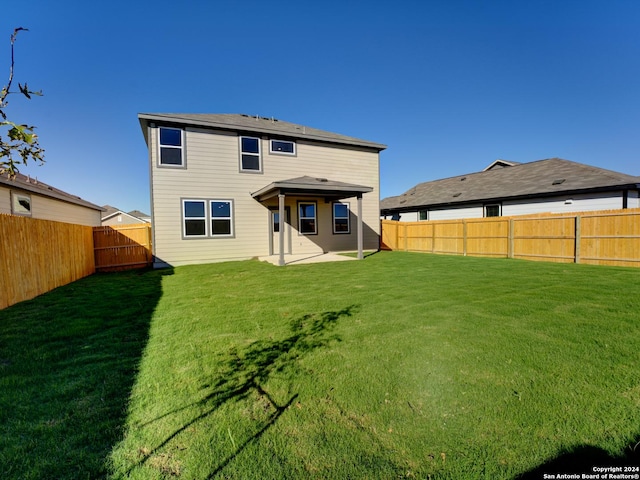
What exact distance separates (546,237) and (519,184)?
785 cm

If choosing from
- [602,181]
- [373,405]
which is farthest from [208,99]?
[602,181]

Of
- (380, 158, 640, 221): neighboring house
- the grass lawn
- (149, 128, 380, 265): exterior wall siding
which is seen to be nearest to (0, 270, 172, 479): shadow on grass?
the grass lawn

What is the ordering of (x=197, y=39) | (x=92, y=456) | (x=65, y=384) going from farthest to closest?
(x=197, y=39) < (x=65, y=384) < (x=92, y=456)

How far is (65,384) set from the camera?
2.63 metres

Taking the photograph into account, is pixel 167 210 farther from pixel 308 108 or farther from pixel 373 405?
pixel 373 405

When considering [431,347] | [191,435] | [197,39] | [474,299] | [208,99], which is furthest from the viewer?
[208,99]

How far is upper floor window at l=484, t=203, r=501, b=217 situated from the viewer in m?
17.5

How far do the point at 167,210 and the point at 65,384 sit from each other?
953cm

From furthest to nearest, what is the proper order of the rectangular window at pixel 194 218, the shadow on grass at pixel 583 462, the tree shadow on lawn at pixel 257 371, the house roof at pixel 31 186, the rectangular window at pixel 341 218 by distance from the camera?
the rectangular window at pixel 341 218
the rectangular window at pixel 194 218
the house roof at pixel 31 186
the tree shadow on lawn at pixel 257 371
the shadow on grass at pixel 583 462

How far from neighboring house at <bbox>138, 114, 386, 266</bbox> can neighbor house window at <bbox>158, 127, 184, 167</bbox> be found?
0.12 ft

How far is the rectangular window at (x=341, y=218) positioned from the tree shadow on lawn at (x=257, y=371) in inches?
393

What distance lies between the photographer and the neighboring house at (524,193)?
1347 centimetres

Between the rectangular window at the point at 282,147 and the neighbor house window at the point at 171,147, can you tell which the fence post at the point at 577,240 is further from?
the neighbor house window at the point at 171,147

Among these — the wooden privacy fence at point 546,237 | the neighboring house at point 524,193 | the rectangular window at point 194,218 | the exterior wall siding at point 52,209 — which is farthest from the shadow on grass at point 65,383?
the neighboring house at point 524,193
